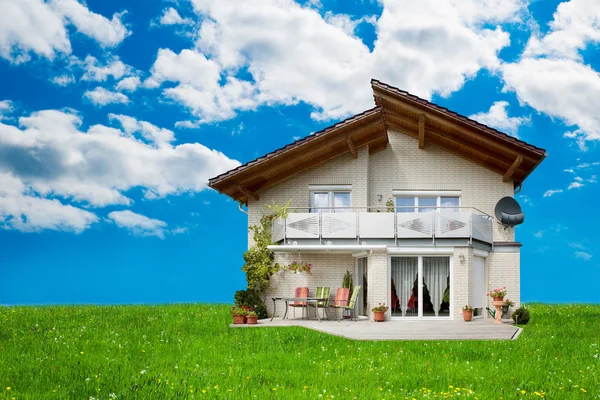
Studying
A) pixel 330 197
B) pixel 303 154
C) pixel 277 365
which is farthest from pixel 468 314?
pixel 277 365

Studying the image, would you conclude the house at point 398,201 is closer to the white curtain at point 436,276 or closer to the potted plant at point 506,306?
the white curtain at point 436,276

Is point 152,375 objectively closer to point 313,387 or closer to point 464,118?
point 313,387

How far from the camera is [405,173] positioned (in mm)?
24781

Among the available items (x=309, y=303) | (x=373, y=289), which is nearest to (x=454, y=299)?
(x=373, y=289)

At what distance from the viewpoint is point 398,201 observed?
24.7m

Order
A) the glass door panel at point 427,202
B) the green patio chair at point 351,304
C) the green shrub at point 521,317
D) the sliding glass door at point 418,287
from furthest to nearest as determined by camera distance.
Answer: the glass door panel at point 427,202 < the sliding glass door at point 418,287 < the green patio chair at point 351,304 < the green shrub at point 521,317

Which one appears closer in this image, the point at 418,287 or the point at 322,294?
the point at 418,287

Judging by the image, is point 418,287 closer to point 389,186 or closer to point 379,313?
point 379,313

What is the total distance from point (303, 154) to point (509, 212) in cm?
741

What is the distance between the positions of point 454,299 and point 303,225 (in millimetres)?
5315

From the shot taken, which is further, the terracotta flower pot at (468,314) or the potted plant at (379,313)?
the terracotta flower pot at (468,314)

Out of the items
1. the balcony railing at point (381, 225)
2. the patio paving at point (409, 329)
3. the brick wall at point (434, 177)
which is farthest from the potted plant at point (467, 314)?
the brick wall at point (434, 177)

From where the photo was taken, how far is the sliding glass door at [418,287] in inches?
872

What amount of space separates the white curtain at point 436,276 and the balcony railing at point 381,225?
2.69 ft
